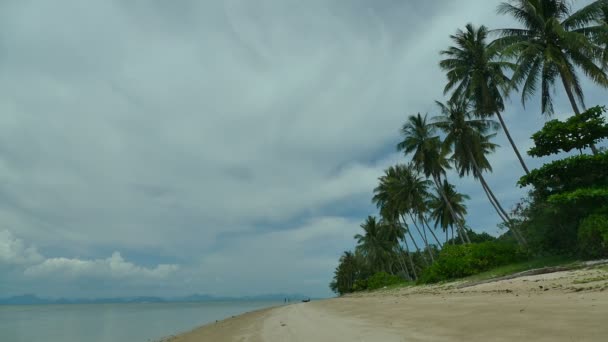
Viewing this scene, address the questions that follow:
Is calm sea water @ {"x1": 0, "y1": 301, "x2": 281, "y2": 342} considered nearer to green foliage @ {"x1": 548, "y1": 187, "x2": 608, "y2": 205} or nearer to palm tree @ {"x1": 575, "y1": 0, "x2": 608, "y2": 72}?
green foliage @ {"x1": 548, "y1": 187, "x2": 608, "y2": 205}

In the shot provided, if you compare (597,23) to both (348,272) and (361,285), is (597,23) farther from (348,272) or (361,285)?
(348,272)

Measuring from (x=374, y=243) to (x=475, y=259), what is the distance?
34990mm

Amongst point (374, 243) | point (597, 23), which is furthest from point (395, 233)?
point (597, 23)

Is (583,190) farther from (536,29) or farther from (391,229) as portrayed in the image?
(391,229)

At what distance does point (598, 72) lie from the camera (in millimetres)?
19344

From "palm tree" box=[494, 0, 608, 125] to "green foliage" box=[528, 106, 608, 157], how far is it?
9.53 feet

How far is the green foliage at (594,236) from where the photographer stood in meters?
13.9

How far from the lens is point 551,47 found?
20516mm

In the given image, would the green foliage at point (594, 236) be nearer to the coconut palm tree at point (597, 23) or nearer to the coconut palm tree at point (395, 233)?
the coconut palm tree at point (597, 23)

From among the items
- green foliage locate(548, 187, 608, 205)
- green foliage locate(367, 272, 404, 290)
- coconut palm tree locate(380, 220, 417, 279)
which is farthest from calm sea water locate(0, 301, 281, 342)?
coconut palm tree locate(380, 220, 417, 279)

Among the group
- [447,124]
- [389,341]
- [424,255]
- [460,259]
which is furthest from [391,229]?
[389,341]

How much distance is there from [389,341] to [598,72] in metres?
22.2

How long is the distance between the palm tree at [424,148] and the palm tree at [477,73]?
8037mm

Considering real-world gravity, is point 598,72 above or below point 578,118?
above
